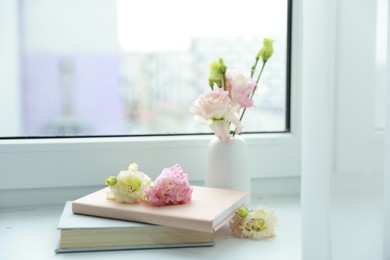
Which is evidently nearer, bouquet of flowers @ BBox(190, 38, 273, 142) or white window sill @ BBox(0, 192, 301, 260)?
white window sill @ BBox(0, 192, 301, 260)

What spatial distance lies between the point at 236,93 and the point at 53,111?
1.43ft

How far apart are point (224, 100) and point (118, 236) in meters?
A: 0.30

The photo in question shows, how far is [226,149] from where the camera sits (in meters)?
0.93

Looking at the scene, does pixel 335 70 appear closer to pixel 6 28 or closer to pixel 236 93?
pixel 236 93

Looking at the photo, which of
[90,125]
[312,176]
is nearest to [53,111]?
[90,125]

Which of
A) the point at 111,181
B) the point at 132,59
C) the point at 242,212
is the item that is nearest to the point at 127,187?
the point at 111,181

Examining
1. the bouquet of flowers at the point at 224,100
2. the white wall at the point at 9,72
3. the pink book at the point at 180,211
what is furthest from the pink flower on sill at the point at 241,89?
the white wall at the point at 9,72

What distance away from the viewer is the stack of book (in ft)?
2.48

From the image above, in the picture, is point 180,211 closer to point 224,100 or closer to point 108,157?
Result: point 224,100

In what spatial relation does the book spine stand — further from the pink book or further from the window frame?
the window frame

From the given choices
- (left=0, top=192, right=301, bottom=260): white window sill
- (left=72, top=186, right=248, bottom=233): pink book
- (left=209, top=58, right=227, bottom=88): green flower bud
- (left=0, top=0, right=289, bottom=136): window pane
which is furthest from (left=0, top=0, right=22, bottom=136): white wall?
(left=209, top=58, right=227, bottom=88): green flower bud

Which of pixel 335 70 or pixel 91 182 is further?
pixel 91 182

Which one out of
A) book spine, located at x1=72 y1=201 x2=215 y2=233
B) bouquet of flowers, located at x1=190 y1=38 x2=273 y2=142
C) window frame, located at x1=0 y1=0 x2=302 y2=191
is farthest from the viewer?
window frame, located at x1=0 y1=0 x2=302 y2=191

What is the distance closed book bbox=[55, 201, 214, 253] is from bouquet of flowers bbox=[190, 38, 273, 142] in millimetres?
213
